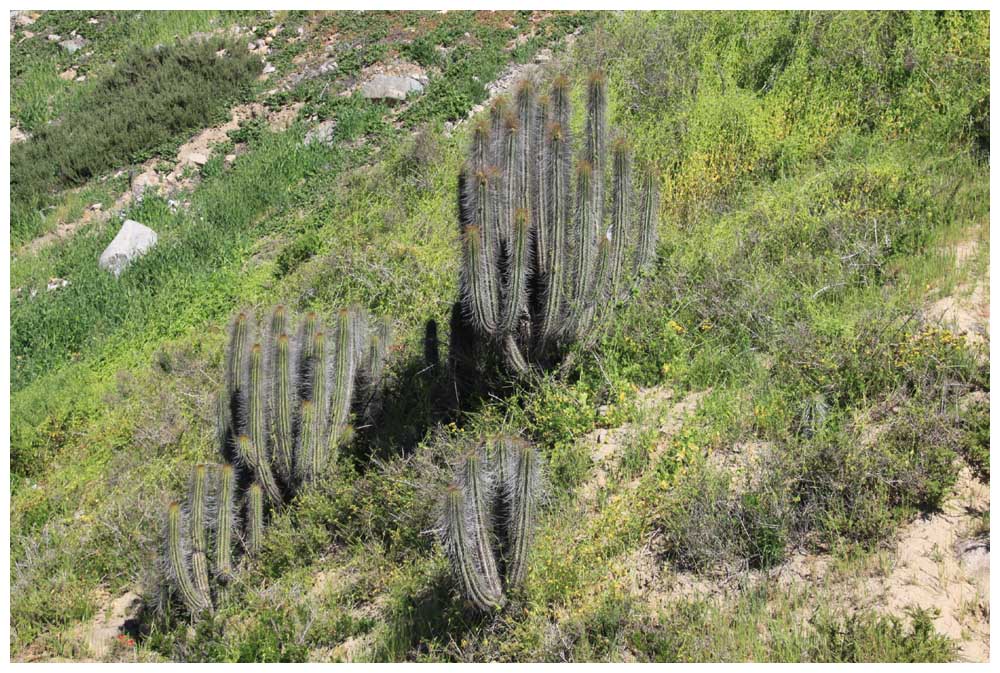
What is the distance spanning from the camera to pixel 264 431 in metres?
6.30

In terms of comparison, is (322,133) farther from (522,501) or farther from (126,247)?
(522,501)

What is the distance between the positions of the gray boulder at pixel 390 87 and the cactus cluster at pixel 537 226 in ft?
23.4


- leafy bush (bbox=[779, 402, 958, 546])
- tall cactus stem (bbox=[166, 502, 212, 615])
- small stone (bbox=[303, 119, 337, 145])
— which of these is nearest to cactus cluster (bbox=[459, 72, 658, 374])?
leafy bush (bbox=[779, 402, 958, 546])

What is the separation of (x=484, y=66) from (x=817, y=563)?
9.82 metres

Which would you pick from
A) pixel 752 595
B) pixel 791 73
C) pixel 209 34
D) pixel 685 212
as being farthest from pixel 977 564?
pixel 209 34

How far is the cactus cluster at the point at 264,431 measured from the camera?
5.89 m

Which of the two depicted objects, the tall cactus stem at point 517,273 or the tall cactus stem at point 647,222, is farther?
the tall cactus stem at point 647,222

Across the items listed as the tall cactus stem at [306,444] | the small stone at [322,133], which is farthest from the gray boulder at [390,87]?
the tall cactus stem at [306,444]

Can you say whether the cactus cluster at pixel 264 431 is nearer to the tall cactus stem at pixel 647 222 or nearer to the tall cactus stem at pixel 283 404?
the tall cactus stem at pixel 283 404

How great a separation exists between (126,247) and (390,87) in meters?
4.53

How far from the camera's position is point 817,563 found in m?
5.16

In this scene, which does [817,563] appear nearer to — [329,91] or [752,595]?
[752,595]

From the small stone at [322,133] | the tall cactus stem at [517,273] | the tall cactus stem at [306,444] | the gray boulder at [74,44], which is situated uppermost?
the gray boulder at [74,44]

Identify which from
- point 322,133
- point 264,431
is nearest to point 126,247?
point 322,133
